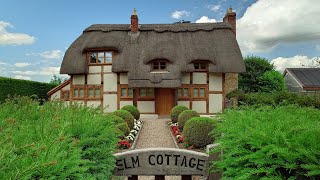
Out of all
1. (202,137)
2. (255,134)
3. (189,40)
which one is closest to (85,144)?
(255,134)

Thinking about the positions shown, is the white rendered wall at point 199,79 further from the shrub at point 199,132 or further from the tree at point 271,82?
the tree at point 271,82

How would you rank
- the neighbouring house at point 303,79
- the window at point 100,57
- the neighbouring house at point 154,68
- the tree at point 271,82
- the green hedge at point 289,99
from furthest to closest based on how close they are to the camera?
1. the neighbouring house at point 303,79
2. the tree at point 271,82
3. the window at point 100,57
4. the neighbouring house at point 154,68
5. the green hedge at point 289,99

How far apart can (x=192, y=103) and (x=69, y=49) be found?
10.6 m

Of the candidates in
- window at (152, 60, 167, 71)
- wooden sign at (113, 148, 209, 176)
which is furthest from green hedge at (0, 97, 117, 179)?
window at (152, 60, 167, 71)

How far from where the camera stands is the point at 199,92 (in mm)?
22359

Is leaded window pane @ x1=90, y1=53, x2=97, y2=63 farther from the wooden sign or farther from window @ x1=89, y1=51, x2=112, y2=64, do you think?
the wooden sign

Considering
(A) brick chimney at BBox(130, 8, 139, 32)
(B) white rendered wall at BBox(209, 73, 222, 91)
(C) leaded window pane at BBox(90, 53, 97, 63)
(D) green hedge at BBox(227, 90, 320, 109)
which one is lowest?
(D) green hedge at BBox(227, 90, 320, 109)

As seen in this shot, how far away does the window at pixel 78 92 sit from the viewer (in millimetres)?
23203

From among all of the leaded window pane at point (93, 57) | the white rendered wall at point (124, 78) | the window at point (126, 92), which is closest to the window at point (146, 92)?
the window at point (126, 92)

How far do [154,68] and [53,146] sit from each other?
20557mm

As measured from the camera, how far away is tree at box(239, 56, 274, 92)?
33750mm

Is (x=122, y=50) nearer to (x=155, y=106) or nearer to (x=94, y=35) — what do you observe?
(x=94, y=35)

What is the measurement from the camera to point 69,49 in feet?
79.3

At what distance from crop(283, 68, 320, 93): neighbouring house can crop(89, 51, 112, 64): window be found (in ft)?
70.4
